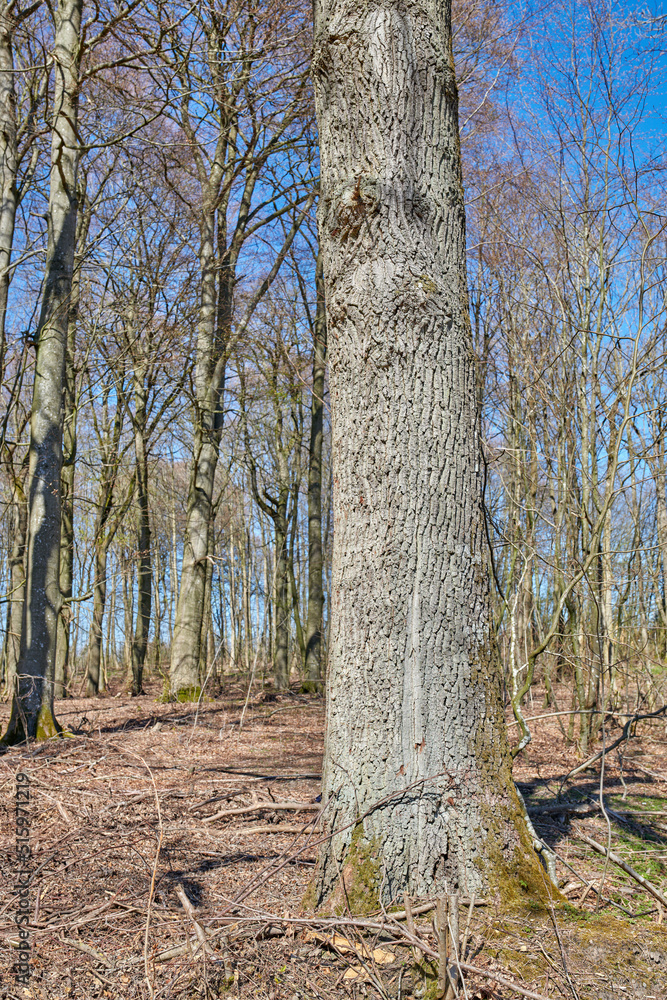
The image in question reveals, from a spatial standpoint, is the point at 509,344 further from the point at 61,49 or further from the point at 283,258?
the point at 283,258

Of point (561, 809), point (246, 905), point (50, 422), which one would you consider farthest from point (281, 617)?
point (246, 905)

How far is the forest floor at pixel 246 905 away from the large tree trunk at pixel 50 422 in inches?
53.9

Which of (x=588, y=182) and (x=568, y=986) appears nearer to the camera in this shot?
(x=568, y=986)

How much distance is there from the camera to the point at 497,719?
2590mm

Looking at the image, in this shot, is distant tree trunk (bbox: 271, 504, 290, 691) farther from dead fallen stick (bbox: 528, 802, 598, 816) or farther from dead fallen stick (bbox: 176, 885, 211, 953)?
dead fallen stick (bbox: 176, 885, 211, 953)

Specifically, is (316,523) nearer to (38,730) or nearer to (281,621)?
(281,621)

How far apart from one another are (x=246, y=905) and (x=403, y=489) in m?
1.66

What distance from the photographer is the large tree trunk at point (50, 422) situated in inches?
252

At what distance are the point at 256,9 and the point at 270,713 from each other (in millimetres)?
9798

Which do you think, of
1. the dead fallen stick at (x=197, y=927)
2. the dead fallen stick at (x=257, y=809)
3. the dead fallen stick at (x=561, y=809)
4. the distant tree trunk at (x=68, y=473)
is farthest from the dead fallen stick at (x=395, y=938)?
the distant tree trunk at (x=68, y=473)

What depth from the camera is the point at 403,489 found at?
8.57 feet

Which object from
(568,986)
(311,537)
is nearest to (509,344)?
(568,986)

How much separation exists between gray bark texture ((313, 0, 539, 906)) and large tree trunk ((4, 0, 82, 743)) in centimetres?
467

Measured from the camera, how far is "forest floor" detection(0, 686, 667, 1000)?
204cm
